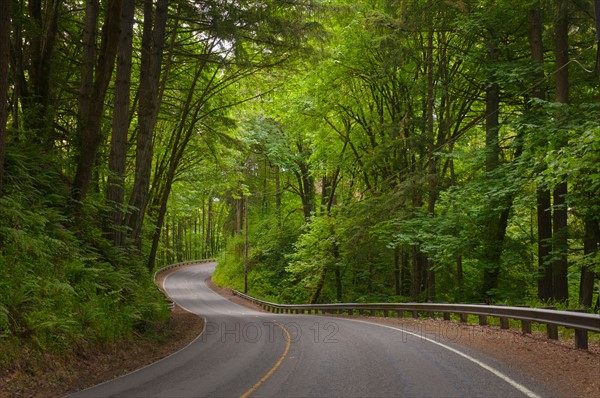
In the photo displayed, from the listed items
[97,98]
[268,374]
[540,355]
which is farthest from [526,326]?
[97,98]

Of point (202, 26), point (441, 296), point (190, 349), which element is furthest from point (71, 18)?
point (441, 296)

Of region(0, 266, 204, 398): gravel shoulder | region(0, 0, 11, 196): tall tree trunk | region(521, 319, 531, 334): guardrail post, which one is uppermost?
region(0, 0, 11, 196): tall tree trunk

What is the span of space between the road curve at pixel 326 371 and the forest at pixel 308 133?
2075 millimetres

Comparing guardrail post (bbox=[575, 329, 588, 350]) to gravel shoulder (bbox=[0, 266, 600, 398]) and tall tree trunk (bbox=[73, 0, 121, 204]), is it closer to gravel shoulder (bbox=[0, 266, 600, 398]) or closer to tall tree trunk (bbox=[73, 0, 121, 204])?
gravel shoulder (bbox=[0, 266, 600, 398])

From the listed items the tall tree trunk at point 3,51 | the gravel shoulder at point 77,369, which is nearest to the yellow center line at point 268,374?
the gravel shoulder at point 77,369

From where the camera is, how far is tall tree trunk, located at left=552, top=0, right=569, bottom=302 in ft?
44.4

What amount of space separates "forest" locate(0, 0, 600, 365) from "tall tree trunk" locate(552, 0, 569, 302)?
52 millimetres

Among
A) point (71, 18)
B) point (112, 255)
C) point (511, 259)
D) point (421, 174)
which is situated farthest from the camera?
point (421, 174)

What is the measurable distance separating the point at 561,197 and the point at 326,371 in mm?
9397

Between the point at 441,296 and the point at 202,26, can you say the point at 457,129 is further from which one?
the point at 202,26

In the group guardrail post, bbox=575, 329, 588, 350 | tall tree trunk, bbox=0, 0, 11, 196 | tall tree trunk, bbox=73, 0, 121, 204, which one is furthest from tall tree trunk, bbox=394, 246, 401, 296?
tall tree trunk, bbox=0, 0, 11, 196

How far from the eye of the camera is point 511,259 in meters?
17.6

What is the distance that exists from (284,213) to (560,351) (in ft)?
124

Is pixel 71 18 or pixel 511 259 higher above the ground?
pixel 71 18
